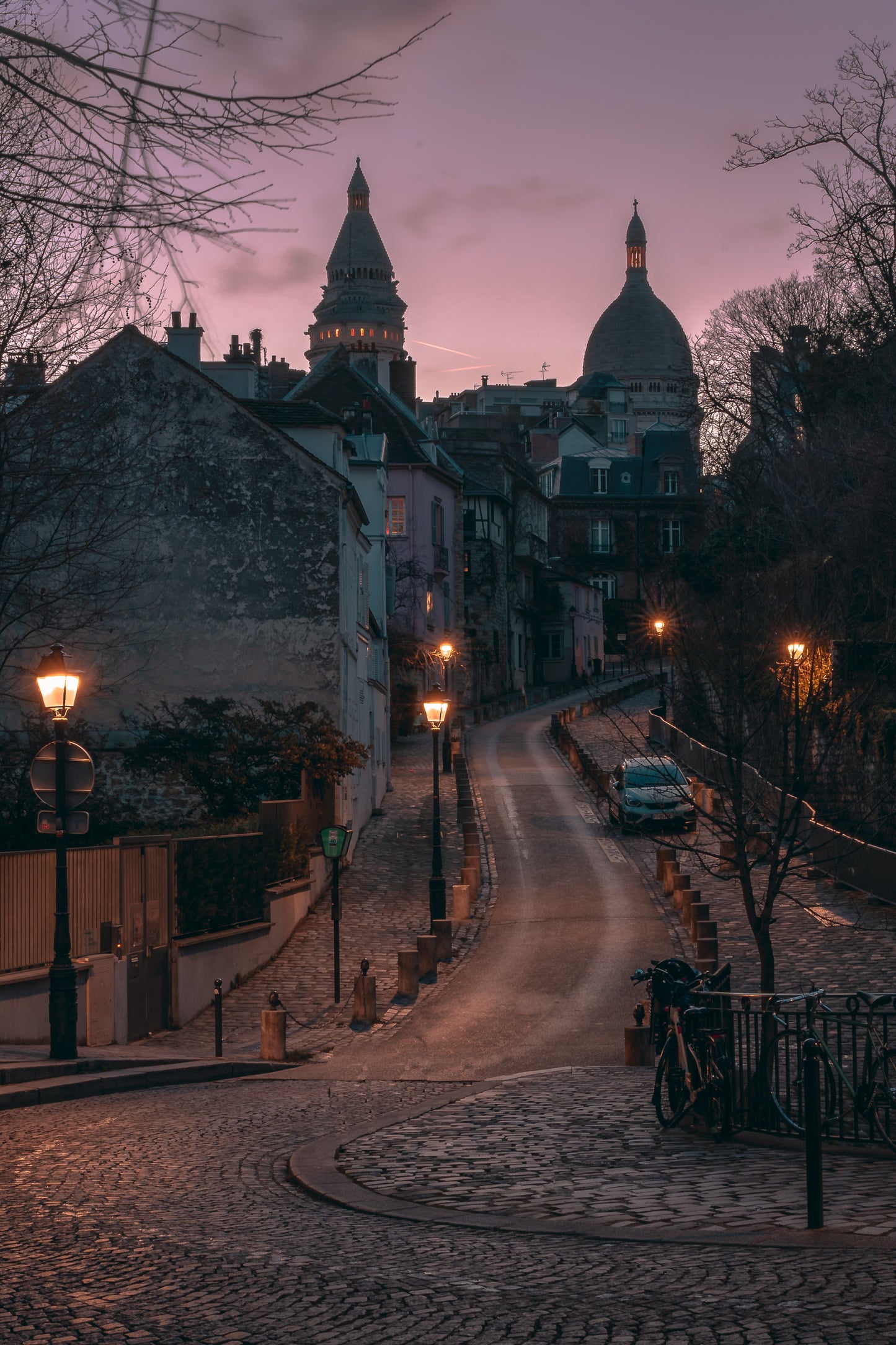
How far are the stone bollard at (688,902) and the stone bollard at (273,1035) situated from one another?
382 inches

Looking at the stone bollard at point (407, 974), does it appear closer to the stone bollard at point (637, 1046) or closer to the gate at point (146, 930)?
the gate at point (146, 930)

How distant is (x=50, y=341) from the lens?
1959 centimetres

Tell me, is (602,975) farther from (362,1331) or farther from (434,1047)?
(362,1331)

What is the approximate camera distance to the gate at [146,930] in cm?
1991

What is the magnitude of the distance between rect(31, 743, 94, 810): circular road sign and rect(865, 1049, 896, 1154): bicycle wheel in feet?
31.2

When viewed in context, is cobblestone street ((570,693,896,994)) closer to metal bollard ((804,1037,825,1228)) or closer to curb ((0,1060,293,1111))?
curb ((0,1060,293,1111))

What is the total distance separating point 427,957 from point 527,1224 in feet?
52.7

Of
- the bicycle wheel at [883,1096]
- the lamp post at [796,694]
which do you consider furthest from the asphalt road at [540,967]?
the bicycle wheel at [883,1096]

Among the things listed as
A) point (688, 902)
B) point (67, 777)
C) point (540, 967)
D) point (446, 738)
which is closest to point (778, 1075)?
point (67, 777)

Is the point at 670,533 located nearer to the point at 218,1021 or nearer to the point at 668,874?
the point at 668,874

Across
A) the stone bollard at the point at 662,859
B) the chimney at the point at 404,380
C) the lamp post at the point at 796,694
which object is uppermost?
the chimney at the point at 404,380

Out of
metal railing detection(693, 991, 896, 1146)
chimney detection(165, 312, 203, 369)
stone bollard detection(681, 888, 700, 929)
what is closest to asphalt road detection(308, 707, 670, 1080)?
stone bollard detection(681, 888, 700, 929)

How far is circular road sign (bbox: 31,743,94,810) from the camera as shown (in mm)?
16594

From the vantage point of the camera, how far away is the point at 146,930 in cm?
2064
